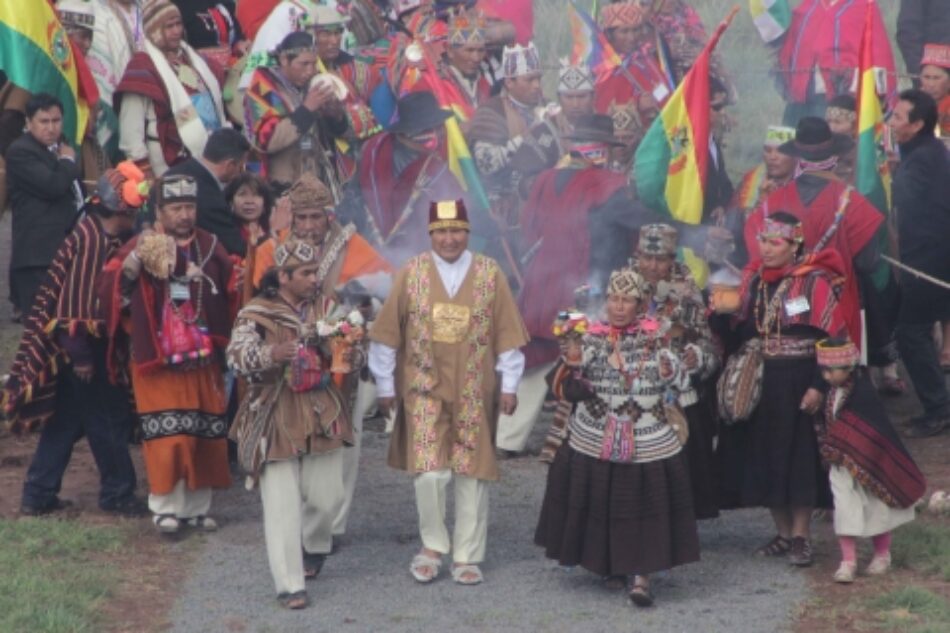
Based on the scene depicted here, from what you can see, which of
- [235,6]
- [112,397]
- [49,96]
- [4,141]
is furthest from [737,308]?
[235,6]

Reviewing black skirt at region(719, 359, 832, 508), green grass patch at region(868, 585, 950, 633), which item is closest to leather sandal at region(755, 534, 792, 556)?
black skirt at region(719, 359, 832, 508)

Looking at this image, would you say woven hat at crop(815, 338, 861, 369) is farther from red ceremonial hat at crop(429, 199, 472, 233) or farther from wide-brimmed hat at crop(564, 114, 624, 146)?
wide-brimmed hat at crop(564, 114, 624, 146)

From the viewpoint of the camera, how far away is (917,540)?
29.6ft

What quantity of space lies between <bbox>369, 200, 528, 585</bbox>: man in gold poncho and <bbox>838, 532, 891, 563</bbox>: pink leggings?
1574 mm

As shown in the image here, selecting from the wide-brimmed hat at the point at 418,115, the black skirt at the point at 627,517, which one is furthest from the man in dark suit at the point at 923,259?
the black skirt at the point at 627,517

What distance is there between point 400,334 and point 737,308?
1.56 m

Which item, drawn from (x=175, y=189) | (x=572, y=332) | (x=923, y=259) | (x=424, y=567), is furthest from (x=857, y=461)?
(x=175, y=189)

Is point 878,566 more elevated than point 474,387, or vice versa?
point 474,387

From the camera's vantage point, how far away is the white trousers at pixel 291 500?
8.23m

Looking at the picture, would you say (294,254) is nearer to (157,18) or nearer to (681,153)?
(681,153)

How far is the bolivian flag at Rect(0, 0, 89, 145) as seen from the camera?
420 inches

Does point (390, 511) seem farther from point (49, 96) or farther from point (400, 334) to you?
point (49, 96)

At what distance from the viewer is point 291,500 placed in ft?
27.3

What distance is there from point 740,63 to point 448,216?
512cm
